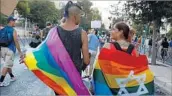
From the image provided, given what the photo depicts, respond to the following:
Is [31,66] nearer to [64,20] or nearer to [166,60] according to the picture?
[64,20]

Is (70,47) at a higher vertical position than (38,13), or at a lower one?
higher

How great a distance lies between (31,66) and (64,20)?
622 millimetres

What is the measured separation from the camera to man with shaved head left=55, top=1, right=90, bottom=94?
4.34 m

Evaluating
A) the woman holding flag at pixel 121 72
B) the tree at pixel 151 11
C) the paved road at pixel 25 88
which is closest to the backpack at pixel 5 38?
the paved road at pixel 25 88

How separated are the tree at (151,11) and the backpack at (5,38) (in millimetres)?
10049

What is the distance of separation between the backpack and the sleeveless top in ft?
16.4

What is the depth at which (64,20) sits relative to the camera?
4.52m

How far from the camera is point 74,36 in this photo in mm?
4348

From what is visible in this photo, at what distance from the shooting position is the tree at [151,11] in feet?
58.9

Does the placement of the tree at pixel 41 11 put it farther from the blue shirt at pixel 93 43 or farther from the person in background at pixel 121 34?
the person in background at pixel 121 34

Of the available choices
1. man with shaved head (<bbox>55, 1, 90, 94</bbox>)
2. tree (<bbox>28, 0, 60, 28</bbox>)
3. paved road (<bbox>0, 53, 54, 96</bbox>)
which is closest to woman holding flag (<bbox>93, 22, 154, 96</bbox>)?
man with shaved head (<bbox>55, 1, 90, 94</bbox>)

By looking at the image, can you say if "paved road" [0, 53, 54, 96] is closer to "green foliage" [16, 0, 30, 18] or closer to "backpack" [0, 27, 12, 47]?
"backpack" [0, 27, 12, 47]

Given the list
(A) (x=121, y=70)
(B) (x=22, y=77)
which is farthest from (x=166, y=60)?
(A) (x=121, y=70)

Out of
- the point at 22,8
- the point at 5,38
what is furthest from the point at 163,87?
the point at 22,8
